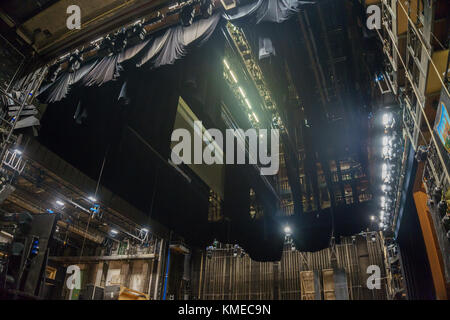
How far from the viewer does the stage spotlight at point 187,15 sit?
14.8 ft

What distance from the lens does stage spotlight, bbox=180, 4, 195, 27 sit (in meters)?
4.50

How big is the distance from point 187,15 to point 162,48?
64 centimetres

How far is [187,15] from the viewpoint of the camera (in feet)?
14.8

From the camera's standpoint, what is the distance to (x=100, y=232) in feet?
39.6

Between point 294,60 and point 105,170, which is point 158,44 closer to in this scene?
point 294,60

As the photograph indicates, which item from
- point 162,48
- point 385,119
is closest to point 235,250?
point 385,119

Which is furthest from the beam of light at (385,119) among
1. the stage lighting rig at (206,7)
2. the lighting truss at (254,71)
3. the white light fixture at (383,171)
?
the stage lighting rig at (206,7)

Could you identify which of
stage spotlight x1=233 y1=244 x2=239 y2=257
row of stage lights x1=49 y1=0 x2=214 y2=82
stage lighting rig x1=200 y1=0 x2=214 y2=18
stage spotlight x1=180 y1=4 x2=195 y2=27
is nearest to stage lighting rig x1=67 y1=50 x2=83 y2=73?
row of stage lights x1=49 y1=0 x2=214 y2=82

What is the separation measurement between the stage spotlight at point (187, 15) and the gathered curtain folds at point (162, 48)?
8cm

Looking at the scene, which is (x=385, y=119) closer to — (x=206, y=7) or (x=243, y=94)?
(x=243, y=94)

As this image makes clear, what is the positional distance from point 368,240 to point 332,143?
601 centimetres

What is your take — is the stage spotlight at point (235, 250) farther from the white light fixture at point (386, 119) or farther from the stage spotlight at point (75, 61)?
the stage spotlight at point (75, 61)

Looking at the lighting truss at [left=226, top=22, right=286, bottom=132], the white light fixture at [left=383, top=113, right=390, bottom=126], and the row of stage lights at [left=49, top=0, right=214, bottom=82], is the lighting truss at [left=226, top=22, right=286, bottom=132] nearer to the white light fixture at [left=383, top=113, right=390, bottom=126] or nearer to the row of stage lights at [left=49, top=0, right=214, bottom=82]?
the row of stage lights at [left=49, top=0, right=214, bottom=82]
